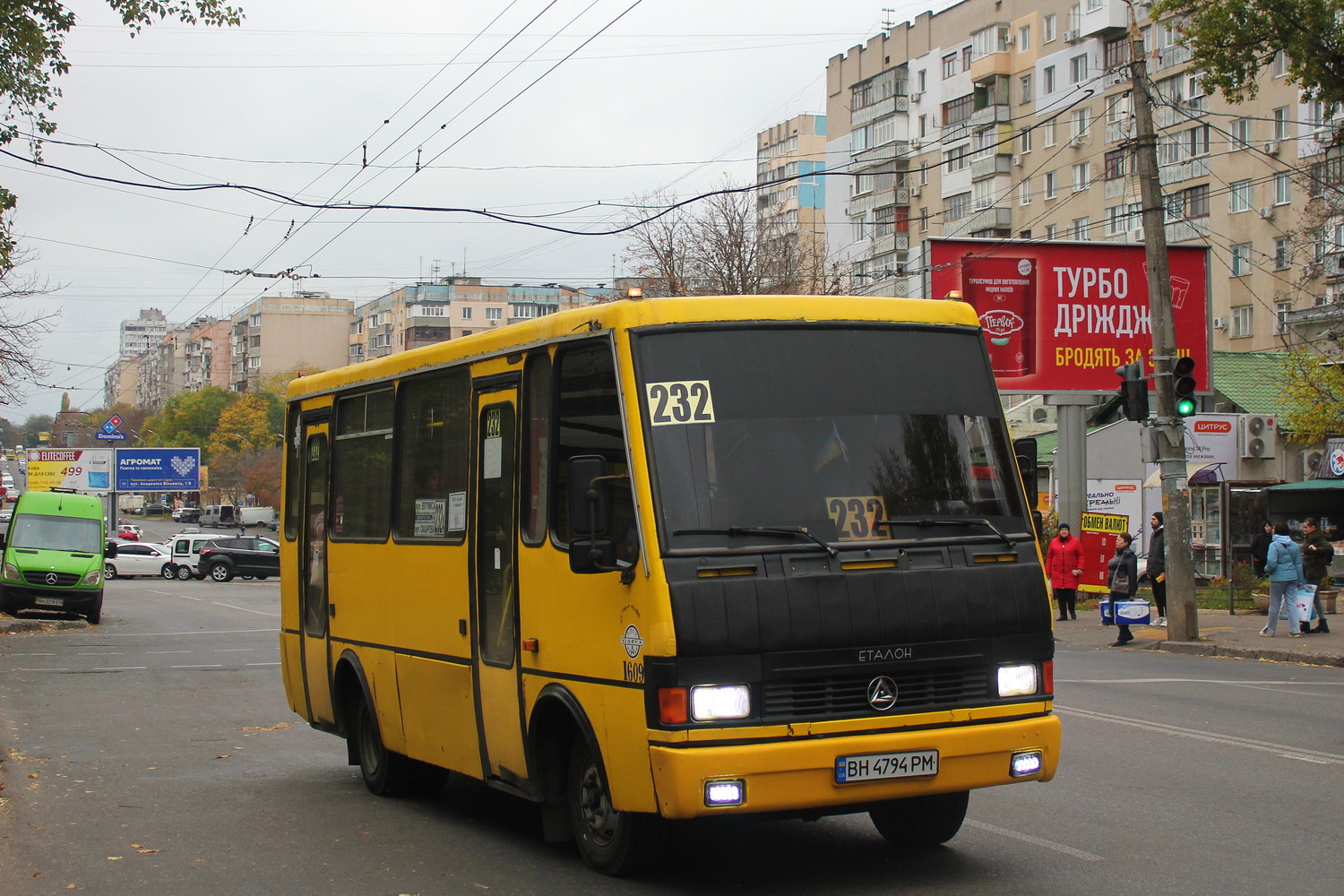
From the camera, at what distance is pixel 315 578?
431 inches

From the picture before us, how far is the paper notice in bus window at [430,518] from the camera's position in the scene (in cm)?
859

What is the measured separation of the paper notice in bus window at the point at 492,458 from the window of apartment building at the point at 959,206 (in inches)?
2405

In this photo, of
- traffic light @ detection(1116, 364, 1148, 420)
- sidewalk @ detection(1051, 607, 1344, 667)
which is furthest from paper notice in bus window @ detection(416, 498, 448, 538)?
sidewalk @ detection(1051, 607, 1344, 667)

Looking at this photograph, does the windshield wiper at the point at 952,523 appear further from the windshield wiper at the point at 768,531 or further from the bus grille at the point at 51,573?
the bus grille at the point at 51,573

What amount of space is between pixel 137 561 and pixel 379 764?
55464 mm

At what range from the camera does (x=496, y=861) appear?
754 cm

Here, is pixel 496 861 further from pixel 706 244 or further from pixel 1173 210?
pixel 1173 210

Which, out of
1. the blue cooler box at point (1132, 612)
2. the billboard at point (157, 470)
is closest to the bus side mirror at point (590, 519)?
the blue cooler box at point (1132, 612)

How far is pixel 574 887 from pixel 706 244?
4216 cm

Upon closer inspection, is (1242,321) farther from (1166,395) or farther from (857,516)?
(857,516)

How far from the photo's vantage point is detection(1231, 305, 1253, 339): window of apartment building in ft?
180

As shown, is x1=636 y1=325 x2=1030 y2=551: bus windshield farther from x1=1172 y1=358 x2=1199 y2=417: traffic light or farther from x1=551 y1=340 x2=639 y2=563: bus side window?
x1=1172 y1=358 x2=1199 y2=417: traffic light

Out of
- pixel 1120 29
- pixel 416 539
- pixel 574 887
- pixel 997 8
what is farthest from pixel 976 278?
pixel 997 8

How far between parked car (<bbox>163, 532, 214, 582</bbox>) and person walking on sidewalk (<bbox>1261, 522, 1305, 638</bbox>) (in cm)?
4537
